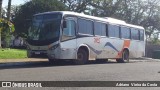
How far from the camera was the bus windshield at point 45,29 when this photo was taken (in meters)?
20.6

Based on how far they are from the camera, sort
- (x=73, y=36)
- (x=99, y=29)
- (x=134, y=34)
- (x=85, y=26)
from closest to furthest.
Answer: (x=73, y=36), (x=85, y=26), (x=99, y=29), (x=134, y=34)

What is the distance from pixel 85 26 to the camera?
23.0 metres

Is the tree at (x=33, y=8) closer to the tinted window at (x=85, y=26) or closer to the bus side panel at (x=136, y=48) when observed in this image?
the bus side panel at (x=136, y=48)

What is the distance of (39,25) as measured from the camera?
21438mm

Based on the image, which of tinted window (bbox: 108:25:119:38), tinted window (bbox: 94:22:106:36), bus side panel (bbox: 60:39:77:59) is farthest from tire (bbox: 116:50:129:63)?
bus side panel (bbox: 60:39:77:59)

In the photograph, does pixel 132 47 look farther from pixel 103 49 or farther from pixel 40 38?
pixel 40 38

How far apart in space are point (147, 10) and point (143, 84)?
51.7 meters

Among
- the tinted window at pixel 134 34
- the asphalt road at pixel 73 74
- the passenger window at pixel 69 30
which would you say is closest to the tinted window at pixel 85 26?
the passenger window at pixel 69 30

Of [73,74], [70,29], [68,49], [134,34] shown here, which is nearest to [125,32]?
[134,34]

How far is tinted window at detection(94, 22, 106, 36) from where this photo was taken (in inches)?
955

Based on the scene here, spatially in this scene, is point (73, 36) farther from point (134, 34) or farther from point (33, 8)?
point (33, 8)

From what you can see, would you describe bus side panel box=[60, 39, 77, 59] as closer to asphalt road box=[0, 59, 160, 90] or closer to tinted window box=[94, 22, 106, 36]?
asphalt road box=[0, 59, 160, 90]

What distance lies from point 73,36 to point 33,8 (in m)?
28.9

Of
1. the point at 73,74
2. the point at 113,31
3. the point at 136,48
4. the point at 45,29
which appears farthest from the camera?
the point at 136,48
